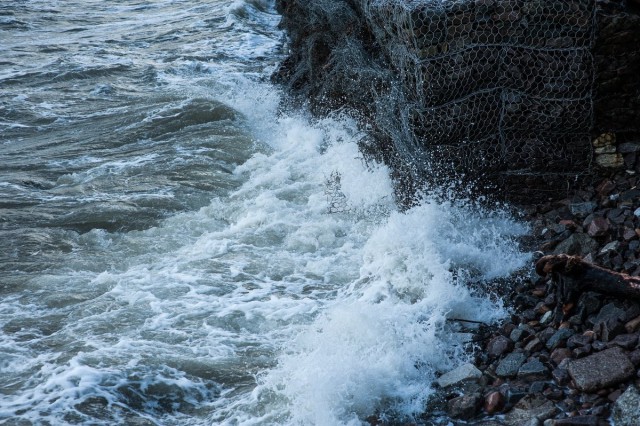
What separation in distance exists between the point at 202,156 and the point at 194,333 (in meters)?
3.97

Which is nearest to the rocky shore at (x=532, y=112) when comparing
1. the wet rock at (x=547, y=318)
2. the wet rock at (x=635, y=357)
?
the wet rock at (x=547, y=318)

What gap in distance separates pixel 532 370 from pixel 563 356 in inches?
8.0

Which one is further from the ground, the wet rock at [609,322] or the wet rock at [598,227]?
the wet rock at [598,227]

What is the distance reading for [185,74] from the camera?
12.5m

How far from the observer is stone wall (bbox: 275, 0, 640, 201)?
5594 millimetres

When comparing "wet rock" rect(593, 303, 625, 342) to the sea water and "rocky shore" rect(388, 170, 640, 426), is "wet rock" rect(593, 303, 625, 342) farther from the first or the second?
the sea water

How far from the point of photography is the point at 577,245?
16.8 feet

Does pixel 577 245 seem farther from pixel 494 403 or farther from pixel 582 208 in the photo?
pixel 494 403

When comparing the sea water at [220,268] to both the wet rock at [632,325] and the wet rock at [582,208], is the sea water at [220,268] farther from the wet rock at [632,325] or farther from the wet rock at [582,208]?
the wet rock at [632,325]

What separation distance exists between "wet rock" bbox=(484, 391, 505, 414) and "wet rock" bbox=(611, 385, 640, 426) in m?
0.61

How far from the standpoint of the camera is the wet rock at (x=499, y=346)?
4402 mm

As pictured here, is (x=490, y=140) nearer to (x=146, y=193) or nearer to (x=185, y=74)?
(x=146, y=193)

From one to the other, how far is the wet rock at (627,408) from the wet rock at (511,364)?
695mm

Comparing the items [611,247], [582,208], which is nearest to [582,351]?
[611,247]
